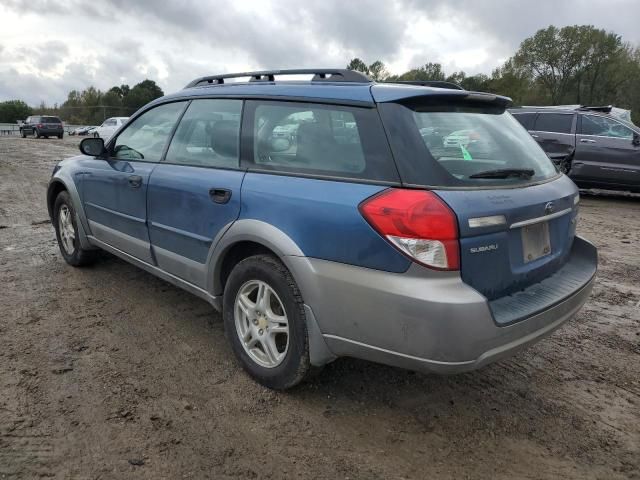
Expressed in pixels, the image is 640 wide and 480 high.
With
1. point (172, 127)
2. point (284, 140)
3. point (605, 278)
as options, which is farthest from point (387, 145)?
point (605, 278)

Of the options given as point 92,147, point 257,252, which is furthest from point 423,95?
point 92,147

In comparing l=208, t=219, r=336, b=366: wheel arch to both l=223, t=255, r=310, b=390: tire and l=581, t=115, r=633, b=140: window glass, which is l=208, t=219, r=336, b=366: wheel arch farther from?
l=581, t=115, r=633, b=140: window glass

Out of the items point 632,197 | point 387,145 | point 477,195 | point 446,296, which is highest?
point 387,145

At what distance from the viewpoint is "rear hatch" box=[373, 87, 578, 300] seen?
232 cm

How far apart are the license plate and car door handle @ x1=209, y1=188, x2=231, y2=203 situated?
164 centimetres

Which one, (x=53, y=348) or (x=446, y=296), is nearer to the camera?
(x=446, y=296)

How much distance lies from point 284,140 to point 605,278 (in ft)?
12.8

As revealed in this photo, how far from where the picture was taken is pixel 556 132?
10547 millimetres

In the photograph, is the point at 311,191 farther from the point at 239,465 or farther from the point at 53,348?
the point at 53,348

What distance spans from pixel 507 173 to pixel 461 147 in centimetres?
28

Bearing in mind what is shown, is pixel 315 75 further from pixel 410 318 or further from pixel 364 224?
pixel 410 318

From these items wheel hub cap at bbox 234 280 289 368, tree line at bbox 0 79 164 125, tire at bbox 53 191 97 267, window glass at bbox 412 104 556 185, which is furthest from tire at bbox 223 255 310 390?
tree line at bbox 0 79 164 125

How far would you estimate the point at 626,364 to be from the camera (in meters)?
3.35

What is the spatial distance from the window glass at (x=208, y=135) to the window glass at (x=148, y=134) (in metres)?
0.16
